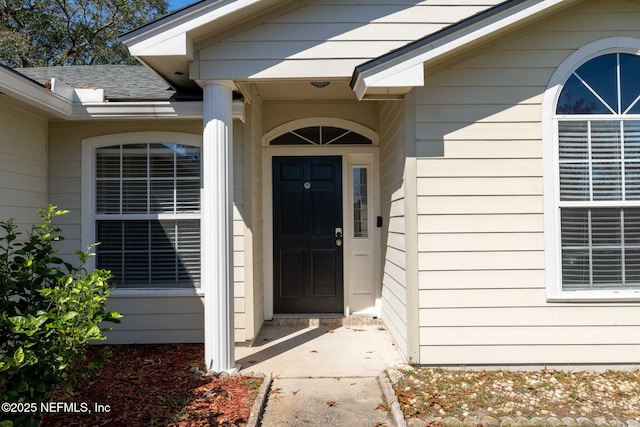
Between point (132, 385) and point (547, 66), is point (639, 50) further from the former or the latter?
point (132, 385)

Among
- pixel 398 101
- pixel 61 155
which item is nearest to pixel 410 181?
pixel 398 101

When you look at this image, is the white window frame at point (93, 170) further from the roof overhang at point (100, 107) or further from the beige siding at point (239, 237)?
the beige siding at point (239, 237)

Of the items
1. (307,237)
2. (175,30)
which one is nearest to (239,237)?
(307,237)

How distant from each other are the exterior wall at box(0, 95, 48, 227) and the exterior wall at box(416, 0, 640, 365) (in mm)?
3828

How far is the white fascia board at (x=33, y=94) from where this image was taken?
3.55 metres

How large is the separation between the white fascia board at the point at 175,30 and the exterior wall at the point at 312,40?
0.78 ft

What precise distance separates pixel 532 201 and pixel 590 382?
1.55m

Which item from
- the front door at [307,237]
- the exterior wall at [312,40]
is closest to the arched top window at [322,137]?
the front door at [307,237]

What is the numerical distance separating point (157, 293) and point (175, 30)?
2638 mm

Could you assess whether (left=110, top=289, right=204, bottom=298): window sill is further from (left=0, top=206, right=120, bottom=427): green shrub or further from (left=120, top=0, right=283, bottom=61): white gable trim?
(left=120, top=0, right=283, bottom=61): white gable trim

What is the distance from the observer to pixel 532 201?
147 inches

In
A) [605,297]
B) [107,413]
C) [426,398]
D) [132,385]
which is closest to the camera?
[107,413]

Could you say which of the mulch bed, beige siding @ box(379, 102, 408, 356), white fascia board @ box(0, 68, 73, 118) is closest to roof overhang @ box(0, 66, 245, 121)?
white fascia board @ box(0, 68, 73, 118)

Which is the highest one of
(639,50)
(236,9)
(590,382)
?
(236,9)
